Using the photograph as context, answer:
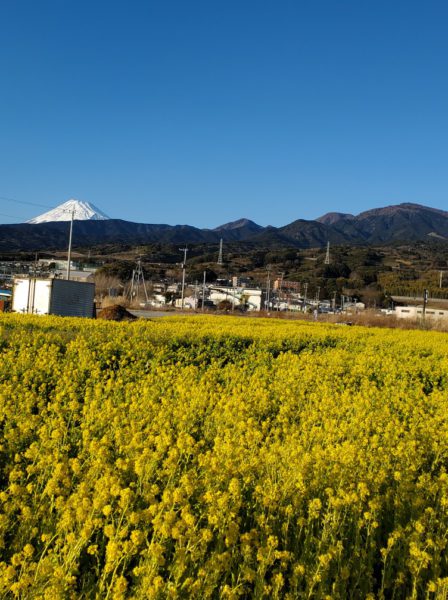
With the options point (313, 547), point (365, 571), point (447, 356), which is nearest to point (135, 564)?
→ point (313, 547)

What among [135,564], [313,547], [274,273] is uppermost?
[274,273]

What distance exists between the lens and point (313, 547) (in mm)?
2957

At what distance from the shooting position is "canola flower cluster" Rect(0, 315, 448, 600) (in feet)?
7.92

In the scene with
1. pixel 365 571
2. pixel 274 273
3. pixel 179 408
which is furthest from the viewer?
pixel 274 273

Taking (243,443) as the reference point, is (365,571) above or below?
below

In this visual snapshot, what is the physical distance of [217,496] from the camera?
2.93 metres

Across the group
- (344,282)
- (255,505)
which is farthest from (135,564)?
(344,282)

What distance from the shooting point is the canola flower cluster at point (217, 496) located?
2414 mm

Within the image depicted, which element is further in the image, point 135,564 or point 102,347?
point 102,347

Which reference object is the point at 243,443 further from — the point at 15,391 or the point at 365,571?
the point at 15,391

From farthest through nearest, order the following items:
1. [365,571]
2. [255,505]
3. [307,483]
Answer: [307,483] < [255,505] < [365,571]

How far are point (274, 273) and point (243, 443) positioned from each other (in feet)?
420

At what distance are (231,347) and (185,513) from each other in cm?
892

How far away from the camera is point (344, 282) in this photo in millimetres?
110625
